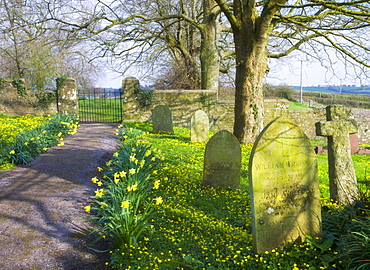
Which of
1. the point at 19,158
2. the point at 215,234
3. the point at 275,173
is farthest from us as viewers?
the point at 19,158

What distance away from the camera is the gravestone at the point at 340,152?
5051 mm

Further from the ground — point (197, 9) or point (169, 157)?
point (197, 9)

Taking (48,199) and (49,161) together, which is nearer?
(48,199)

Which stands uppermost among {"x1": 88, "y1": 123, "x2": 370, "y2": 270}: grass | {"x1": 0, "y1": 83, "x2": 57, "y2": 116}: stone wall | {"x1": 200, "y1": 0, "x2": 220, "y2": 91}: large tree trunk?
{"x1": 200, "y1": 0, "x2": 220, "y2": 91}: large tree trunk

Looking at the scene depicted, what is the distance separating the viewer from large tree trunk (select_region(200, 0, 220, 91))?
604 inches

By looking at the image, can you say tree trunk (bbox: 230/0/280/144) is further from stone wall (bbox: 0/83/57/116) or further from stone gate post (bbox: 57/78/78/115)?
stone wall (bbox: 0/83/57/116)

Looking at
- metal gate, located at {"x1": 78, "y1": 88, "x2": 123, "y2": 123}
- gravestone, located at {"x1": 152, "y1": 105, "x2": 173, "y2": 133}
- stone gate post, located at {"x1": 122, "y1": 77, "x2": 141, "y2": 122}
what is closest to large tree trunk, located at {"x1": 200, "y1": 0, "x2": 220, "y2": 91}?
stone gate post, located at {"x1": 122, "y1": 77, "x2": 141, "y2": 122}

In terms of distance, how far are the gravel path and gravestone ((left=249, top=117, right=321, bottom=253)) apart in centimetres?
197

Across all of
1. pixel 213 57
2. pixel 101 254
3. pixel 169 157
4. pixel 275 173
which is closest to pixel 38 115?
pixel 213 57

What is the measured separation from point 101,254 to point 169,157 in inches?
188

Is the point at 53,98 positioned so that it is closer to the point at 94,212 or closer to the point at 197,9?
the point at 197,9

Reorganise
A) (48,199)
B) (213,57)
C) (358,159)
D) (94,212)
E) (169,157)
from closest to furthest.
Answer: (94,212), (48,199), (169,157), (358,159), (213,57)

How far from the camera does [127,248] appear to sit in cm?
393

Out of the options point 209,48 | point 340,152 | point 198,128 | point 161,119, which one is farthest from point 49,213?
point 209,48
